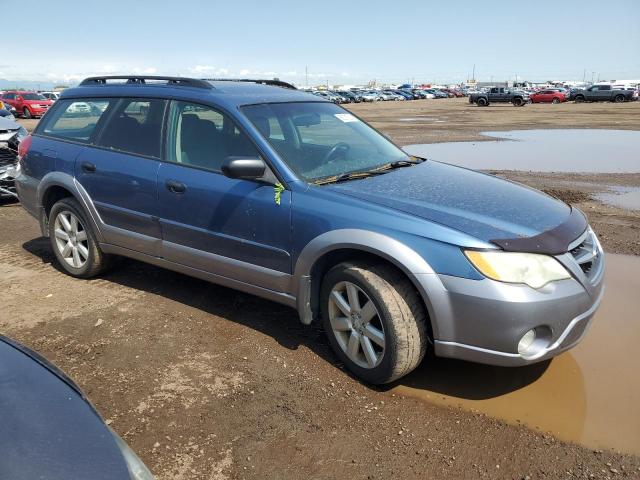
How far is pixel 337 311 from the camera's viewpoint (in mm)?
3408

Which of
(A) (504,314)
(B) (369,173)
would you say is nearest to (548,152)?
(B) (369,173)

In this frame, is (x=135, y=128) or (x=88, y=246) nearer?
(x=135, y=128)

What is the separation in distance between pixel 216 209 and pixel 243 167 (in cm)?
49

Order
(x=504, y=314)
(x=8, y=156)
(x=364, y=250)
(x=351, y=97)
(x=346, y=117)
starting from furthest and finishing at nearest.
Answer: (x=351, y=97) < (x=8, y=156) < (x=346, y=117) < (x=364, y=250) < (x=504, y=314)

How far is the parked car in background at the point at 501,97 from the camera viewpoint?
47.8 metres

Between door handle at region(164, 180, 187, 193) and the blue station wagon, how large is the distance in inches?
0.5

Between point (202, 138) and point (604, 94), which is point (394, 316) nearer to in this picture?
point (202, 138)

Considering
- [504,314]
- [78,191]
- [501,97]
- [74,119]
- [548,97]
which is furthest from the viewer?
[548,97]

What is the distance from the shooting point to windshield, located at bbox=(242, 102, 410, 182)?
375 cm

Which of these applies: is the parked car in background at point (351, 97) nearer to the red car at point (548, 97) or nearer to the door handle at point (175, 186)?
the red car at point (548, 97)

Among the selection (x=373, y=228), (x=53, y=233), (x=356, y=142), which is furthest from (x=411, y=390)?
(x=53, y=233)

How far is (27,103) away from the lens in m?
32.4

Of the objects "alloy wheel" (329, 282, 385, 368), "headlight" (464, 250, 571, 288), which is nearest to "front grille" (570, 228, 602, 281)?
"headlight" (464, 250, 571, 288)

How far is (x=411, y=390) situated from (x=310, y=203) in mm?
1302
